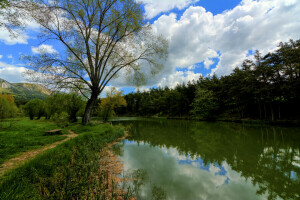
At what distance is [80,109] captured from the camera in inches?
838

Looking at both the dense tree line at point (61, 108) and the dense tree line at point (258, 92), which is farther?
the dense tree line at point (258, 92)

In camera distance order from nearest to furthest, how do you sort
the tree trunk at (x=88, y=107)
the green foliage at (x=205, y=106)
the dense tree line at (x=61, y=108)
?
1. the tree trunk at (x=88, y=107)
2. the dense tree line at (x=61, y=108)
3. the green foliage at (x=205, y=106)

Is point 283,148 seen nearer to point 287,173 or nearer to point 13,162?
point 287,173

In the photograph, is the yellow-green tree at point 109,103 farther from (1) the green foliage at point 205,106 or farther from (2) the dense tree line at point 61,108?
(1) the green foliage at point 205,106

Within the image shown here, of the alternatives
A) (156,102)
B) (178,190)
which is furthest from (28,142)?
(156,102)

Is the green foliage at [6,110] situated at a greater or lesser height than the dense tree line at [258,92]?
lesser

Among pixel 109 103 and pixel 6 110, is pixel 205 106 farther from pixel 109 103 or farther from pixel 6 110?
pixel 6 110

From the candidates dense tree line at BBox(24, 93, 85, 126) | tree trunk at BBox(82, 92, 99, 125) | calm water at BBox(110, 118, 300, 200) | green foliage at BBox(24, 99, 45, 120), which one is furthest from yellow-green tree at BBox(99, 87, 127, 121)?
calm water at BBox(110, 118, 300, 200)

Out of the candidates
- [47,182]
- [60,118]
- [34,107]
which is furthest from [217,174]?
[34,107]

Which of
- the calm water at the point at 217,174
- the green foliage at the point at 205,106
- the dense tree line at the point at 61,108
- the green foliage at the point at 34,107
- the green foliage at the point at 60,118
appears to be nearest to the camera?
the calm water at the point at 217,174

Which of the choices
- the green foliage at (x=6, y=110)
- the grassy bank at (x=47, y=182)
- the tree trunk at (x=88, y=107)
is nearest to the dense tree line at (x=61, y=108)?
the tree trunk at (x=88, y=107)

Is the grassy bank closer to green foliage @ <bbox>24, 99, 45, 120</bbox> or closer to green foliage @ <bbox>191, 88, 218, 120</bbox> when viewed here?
green foliage @ <bbox>24, 99, 45, 120</bbox>

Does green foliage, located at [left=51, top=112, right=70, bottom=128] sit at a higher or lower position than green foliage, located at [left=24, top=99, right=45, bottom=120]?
lower

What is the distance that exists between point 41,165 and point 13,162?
2211 mm
